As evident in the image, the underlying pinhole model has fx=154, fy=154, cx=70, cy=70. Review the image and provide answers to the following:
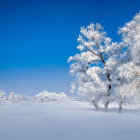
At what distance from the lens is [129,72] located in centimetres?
1092

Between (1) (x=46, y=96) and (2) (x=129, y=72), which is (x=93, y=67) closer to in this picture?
(2) (x=129, y=72)

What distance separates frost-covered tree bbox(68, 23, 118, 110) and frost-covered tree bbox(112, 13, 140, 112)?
86 cm

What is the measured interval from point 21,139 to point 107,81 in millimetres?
9374

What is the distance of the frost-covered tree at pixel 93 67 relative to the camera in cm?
1262

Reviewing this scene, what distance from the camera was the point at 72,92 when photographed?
1429 centimetres

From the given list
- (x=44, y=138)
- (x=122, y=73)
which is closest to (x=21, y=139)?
(x=44, y=138)

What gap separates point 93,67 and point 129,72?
317 cm

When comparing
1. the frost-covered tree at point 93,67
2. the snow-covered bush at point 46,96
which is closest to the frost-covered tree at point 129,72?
the frost-covered tree at point 93,67

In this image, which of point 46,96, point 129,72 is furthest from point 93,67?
point 46,96

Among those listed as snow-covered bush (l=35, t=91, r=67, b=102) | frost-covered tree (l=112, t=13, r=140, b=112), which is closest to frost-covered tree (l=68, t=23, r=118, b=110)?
frost-covered tree (l=112, t=13, r=140, b=112)

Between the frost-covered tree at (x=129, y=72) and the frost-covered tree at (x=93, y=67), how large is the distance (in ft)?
2.81

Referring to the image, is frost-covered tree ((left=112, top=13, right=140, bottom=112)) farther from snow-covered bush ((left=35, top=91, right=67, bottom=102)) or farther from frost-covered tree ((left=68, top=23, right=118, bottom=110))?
snow-covered bush ((left=35, top=91, right=67, bottom=102))

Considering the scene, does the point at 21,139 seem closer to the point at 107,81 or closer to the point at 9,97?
the point at 107,81

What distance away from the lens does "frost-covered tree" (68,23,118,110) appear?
1262 centimetres
